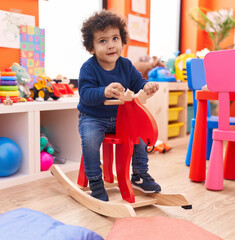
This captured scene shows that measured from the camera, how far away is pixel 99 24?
1.39 m

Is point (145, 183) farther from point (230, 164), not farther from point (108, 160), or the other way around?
point (230, 164)

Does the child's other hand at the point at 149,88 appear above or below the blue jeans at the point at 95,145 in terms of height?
above

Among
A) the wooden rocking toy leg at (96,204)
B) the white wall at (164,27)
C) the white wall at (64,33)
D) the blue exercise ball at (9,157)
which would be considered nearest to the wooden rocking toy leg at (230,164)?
the wooden rocking toy leg at (96,204)

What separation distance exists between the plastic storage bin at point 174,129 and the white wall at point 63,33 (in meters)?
Result: 0.88

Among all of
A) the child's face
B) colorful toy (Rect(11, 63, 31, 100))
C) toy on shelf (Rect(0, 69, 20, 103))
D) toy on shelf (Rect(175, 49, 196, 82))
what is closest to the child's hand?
the child's face

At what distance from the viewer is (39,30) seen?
7.19 ft

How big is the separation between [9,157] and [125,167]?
62 centimetres

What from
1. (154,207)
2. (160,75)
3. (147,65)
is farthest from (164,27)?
(154,207)

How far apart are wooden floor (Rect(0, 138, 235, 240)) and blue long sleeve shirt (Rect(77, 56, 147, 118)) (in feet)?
1.35

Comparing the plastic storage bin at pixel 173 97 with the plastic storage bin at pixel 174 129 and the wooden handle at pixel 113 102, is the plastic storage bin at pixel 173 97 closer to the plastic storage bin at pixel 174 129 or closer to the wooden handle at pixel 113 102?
the plastic storage bin at pixel 174 129

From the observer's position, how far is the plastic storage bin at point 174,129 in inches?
111

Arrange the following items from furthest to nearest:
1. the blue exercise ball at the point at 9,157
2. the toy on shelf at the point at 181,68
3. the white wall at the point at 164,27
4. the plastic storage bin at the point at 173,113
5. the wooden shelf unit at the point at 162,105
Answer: the white wall at the point at 164,27 < the toy on shelf at the point at 181,68 < the plastic storage bin at the point at 173,113 < the wooden shelf unit at the point at 162,105 < the blue exercise ball at the point at 9,157

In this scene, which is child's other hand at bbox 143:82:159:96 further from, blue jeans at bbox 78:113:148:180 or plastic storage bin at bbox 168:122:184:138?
plastic storage bin at bbox 168:122:184:138

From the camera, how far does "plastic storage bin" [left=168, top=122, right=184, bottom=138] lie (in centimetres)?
283
